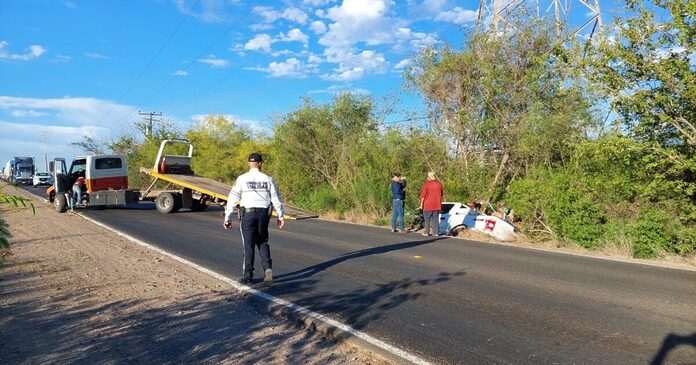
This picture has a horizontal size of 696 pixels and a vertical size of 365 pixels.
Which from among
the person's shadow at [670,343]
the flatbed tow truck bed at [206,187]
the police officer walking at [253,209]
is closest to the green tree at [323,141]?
the flatbed tow truck bed at [206,187]

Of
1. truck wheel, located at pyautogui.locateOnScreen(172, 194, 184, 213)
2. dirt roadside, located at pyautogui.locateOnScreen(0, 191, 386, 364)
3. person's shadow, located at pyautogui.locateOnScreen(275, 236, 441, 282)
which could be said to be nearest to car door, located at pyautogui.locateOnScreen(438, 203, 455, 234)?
person's shadow, located at pyautogui.locateOnScreen(275, 236, 441, 282)

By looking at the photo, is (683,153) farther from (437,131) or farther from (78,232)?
(78,232)

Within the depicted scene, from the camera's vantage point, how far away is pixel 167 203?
2109 centimetres

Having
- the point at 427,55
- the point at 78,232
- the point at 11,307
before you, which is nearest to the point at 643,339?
the point at 11,307

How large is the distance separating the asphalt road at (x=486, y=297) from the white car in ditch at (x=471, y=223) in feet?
6.50

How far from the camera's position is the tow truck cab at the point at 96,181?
69.9 feet

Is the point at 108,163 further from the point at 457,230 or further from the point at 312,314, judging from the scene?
the point at 312,314

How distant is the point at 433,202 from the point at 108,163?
14.8 m

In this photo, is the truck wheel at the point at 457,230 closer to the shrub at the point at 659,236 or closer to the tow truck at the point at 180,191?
the shrub at the point at 659,236

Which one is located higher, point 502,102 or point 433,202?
point 502,102

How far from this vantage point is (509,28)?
17.1 metres

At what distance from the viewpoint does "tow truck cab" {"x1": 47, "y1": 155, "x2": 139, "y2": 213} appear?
838 inches

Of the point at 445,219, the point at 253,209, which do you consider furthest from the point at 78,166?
the point at 253,209

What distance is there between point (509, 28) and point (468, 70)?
1.79 meters
